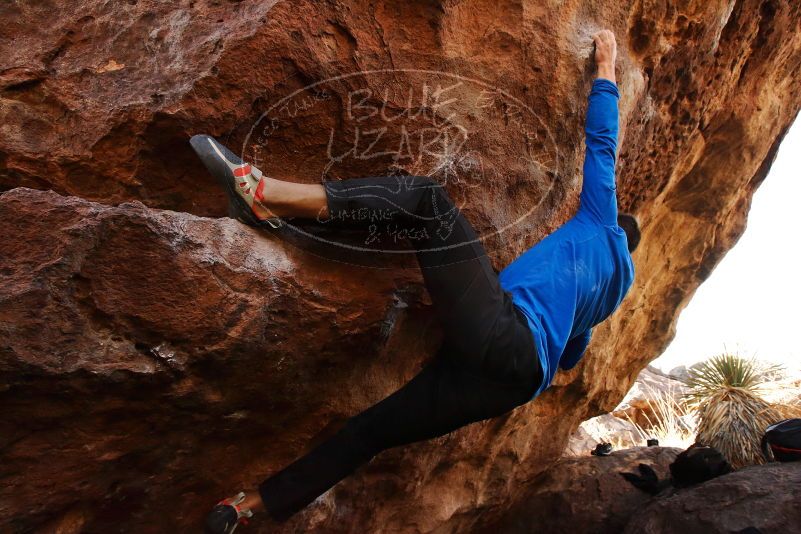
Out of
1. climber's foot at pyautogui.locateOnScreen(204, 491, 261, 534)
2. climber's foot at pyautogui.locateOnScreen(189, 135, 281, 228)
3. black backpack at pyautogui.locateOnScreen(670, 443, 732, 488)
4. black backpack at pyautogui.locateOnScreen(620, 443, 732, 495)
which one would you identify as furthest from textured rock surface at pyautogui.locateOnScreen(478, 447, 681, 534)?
climber's foot at pyautogui.locateOnScreen(189, 135, 281, 228)

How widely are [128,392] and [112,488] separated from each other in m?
0.59

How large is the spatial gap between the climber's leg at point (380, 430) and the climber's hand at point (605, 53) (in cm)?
191

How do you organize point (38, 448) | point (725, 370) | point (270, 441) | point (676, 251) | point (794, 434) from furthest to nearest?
point (725, 370) → point (676, 251) → point (794, 434) → point (270, 441) → point (38, 448)

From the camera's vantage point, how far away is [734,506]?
432cm

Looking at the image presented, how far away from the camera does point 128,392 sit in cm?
279

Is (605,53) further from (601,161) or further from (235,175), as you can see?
(235,175)

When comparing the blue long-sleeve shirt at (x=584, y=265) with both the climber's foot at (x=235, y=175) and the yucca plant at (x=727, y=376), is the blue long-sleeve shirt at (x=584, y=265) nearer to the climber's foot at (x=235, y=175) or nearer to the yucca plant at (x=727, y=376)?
the climber's foot at (x=235, y=175)

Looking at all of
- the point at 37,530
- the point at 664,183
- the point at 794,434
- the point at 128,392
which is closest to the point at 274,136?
the point at 128,392

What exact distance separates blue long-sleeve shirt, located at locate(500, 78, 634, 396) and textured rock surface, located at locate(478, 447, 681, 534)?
8.95 ft

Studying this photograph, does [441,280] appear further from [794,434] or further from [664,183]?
[794,434]

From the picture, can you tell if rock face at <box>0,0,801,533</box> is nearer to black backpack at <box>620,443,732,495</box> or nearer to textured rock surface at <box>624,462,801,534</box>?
textured rock surface at <box>624,462,801,534</box>

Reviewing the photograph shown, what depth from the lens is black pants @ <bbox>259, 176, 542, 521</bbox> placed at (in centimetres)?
291

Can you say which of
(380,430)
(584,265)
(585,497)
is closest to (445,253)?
(584,265)

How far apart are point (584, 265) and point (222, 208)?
76.8 inches
